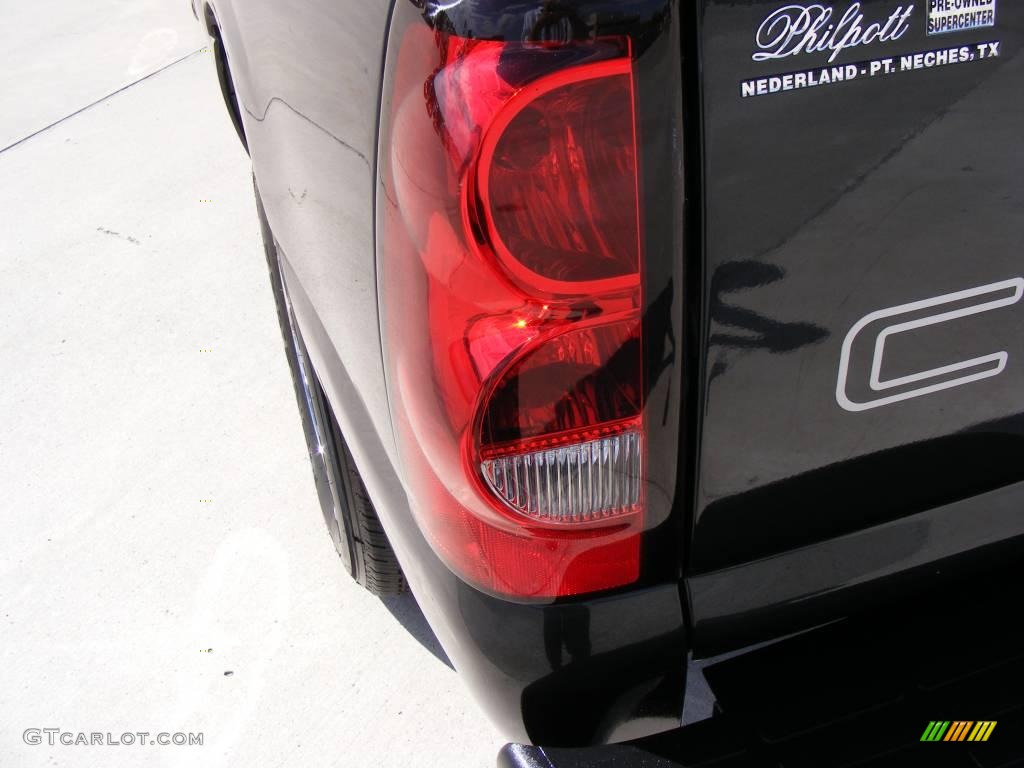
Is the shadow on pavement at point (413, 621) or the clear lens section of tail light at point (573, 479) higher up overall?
the clear lens section of tail light at point (573, 479)

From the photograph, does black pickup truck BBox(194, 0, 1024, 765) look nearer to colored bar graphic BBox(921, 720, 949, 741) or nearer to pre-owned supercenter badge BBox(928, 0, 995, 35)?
pre-owned supercenter badge BBox(928, 0, 995, 35)

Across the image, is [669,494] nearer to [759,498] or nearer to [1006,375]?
[759,498]

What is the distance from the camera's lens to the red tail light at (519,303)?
0.89m

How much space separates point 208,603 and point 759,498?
1.52 metres

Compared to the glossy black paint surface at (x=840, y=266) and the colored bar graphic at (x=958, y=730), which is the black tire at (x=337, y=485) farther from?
the colored bar graphic at (x=958, y=730)

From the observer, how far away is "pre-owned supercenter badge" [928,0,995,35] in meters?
0.93

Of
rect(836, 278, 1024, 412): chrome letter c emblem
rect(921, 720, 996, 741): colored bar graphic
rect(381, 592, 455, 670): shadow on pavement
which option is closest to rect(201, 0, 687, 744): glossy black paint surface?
rect(836, 278, 1024, 412): chrome letter c emblem

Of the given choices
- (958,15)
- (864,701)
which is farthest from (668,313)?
(864,701)

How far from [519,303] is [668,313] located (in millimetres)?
159

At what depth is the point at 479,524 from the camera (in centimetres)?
112

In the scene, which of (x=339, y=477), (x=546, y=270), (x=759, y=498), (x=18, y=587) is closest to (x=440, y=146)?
(x=546, y=270)

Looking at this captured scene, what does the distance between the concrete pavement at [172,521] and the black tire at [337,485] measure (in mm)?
179

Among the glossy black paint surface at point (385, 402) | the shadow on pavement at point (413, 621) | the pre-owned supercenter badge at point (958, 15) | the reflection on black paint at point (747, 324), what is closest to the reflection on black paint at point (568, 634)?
the glossy black paint surface at point (385, 402)

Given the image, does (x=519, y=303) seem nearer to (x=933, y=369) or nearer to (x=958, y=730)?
(x=933, y=369)
